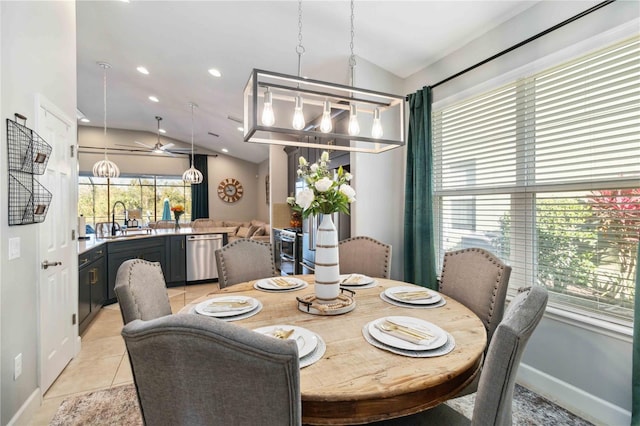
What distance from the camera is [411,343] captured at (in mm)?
1152

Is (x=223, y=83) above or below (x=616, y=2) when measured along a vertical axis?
above

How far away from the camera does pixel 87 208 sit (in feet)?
26.0

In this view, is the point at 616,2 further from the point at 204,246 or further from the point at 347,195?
the point at 204,246

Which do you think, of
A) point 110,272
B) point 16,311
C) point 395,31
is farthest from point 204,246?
point 395,31

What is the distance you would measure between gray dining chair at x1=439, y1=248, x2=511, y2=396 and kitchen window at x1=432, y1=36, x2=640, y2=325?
0.68 meters

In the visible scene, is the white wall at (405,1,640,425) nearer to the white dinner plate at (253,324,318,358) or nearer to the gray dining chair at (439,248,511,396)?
the gray dining chair at (439,248,511,396)

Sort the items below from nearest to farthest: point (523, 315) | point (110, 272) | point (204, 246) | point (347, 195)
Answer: point (523, 315), point (347, 195), point (110, 272), point (204, 246)

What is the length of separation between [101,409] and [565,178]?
3438 millimetres

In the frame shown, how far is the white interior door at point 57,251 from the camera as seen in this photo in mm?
2178

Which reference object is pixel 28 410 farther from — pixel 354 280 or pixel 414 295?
pixel 414 295

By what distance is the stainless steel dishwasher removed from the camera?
→ 5.29 meters

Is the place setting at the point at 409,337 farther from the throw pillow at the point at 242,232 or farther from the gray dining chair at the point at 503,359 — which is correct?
the throw pillow at the point at 242,232

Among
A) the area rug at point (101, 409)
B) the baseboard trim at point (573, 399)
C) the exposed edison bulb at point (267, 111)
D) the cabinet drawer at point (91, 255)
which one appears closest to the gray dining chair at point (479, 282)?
the baseboard trim at point (573, 399)

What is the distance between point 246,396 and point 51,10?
2.94 metres
